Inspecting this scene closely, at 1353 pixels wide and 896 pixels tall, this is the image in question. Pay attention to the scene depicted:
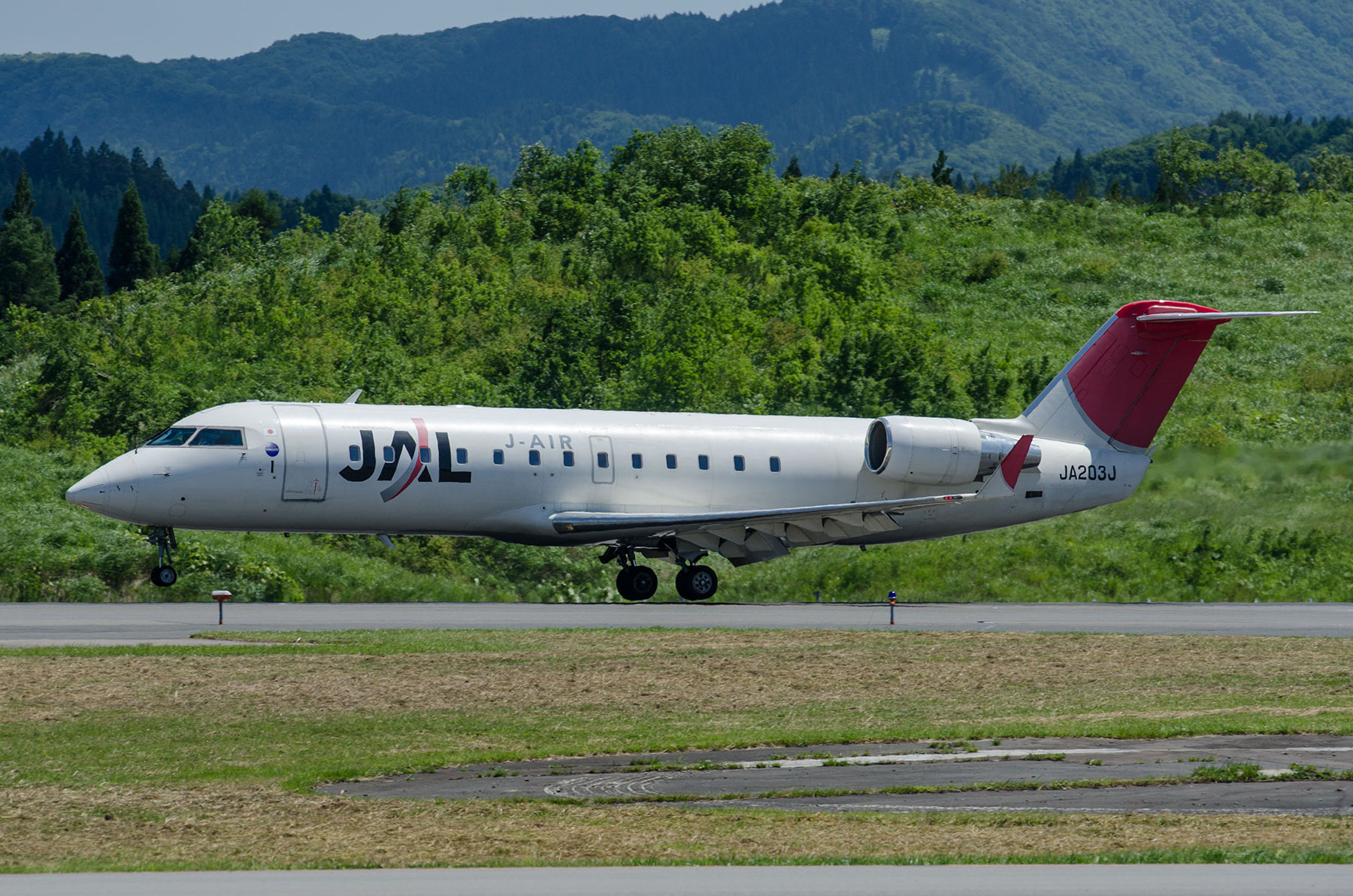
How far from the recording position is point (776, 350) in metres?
55.7

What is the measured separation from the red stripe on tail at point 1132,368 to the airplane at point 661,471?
4 centimetres

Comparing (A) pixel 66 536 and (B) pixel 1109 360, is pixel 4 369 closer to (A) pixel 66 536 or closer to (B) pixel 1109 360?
(A) pixel 66 536

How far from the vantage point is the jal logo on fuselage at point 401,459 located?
28.2m

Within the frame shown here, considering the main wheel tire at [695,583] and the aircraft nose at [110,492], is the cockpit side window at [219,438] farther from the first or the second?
the main wheel tire at [695,583]

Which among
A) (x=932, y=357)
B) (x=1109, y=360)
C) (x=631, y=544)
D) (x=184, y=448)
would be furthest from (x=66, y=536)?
(x=932, y=357)

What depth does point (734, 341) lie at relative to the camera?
167 ft

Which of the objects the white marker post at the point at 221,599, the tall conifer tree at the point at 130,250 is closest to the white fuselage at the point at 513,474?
the white marker post at the point at 221,599

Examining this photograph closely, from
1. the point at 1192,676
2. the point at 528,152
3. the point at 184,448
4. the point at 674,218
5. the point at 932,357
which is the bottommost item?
the point at 1192,676

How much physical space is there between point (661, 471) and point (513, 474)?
326cm

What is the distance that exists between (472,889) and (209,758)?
Answer: 5751mm

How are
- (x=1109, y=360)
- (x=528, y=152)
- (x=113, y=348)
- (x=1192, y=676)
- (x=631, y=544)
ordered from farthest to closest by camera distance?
(x=528, y=152), (x=113, y=348), (x=1109, y=360), (x=631, y=544), (x=1192, y=676)

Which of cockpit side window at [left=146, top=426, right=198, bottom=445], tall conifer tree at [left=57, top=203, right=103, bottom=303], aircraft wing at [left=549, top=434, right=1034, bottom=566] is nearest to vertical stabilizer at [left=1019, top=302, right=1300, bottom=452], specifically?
aircraft wing at [left=549, top=434, right=1034, bottom=566]

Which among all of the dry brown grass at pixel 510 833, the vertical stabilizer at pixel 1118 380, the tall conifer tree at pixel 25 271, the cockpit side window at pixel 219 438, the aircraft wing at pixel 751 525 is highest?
the tall conifer tree at pixel 25 271

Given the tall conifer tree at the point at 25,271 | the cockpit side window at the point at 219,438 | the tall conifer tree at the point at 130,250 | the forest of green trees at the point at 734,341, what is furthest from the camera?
the tall conifer tree at the point at 130,250
